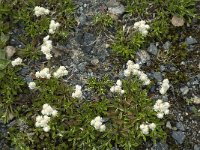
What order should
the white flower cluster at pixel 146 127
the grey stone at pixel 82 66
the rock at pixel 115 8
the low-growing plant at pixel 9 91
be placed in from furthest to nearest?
1. the rock at pixel 115 8
2. the grey stone at pixel 82 66
3. the low-growing plant at pixel 9 91
4. the white flower cluster at pixel 146 127

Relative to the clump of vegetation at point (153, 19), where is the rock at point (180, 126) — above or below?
below

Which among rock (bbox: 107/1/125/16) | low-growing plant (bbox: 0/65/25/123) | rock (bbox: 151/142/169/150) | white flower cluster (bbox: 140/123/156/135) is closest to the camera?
white flower cluster (bbox: 140/123/156/135)

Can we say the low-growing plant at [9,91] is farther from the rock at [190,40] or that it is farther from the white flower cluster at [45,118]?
the rock at [190,40]

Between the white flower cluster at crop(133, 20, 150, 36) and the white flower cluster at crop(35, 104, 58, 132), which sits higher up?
the white flower cluster at crop(133, 20, 150, 36)

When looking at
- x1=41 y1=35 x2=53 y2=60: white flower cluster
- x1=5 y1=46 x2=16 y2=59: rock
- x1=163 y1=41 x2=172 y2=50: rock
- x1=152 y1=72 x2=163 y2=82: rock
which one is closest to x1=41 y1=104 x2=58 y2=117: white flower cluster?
x1=41 y1=35 x2=53 y2=60: white flower cluster

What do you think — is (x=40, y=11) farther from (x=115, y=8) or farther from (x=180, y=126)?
(x=180, y=126)

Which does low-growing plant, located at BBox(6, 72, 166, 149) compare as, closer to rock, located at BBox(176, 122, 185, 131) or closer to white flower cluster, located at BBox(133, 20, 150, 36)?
rock, located at BBox(176, 122, 185, 131)

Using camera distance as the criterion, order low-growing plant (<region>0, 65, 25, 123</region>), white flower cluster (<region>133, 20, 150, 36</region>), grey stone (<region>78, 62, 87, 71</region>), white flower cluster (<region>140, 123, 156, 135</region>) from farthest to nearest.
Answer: grey stone (<region>78, 62, 87, 71</region>) → white flower cluster (<region>133, 20, 150, 36</region>) → low-growing plant (<region>0, 65, 25, 123</region>) → white flower cluster (<region>140, 123, 156, 135</region>)

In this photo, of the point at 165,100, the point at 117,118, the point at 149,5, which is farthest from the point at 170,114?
the point at 149,5

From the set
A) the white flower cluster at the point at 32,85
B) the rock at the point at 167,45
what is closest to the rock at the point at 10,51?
the white flower cluster at the point at 32,85
